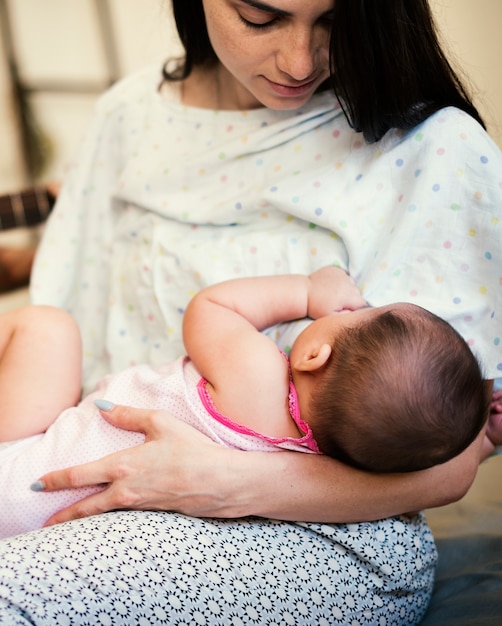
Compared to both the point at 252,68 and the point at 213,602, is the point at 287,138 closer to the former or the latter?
the point at 252,68

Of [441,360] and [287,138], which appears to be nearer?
[441,360]

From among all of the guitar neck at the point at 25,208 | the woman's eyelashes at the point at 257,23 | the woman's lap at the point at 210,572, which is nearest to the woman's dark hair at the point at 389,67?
the woman's eyelashes at the point at 257,23

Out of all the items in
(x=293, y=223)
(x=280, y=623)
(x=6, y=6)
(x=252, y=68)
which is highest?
(x=6, y=6)

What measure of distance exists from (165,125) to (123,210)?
24 centimetres

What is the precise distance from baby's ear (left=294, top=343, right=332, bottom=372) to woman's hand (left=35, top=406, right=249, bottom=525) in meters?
0.18

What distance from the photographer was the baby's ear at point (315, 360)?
1.12m

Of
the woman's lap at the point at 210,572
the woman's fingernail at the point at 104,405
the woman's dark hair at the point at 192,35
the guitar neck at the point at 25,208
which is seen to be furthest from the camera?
the guitar neck at the point at 25,208

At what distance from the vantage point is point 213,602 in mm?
1064

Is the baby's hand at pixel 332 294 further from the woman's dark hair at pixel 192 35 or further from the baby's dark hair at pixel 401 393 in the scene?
the woman's dark hair at pixel 192 35

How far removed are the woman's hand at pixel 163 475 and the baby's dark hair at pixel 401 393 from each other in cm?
18

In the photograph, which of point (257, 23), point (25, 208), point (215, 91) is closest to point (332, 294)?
point (257, 23)

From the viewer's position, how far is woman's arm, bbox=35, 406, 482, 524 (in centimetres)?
114

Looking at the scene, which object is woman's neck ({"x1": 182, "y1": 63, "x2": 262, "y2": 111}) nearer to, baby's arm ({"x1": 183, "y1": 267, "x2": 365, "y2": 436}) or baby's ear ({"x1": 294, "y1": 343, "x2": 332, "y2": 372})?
baby's arm ({"x1": 183, "y1": 267, "x2": 365, "y2": 436})

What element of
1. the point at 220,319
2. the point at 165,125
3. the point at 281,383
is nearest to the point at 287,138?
the point at 165,125
